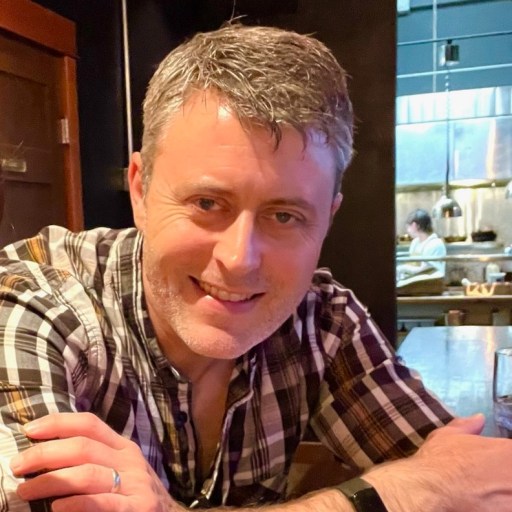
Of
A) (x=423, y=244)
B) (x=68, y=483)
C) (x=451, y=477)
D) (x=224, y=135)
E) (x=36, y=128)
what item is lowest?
(x=423, y=244)

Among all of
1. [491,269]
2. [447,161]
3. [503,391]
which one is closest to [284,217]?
[503,391]

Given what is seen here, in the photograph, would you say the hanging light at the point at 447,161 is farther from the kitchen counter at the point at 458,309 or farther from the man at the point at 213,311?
the man at the point at 213,311

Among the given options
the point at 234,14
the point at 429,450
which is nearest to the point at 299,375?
the point at 429,450

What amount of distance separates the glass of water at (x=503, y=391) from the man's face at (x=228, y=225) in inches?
18.1

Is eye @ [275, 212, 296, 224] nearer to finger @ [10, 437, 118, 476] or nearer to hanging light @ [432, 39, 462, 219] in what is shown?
finger @ [10, 437, 118, 476]

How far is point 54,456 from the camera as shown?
0.67m

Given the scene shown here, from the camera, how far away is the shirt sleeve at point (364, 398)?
110cm

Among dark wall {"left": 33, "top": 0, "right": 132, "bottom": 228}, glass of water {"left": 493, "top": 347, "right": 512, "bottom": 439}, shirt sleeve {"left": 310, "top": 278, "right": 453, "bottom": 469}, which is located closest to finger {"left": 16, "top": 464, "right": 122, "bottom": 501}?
shirt sleeve {"left": 310, "top": 278, "right": 453, "bottom": 469}

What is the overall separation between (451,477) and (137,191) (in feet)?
2.20

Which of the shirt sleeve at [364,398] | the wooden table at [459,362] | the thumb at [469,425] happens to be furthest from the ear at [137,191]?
the wooden table at [459,362]

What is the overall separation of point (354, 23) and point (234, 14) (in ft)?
2.04

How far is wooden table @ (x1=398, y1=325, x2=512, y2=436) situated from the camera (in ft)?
4.68

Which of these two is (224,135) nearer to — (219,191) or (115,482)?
(219,191)

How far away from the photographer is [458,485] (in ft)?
2.93
